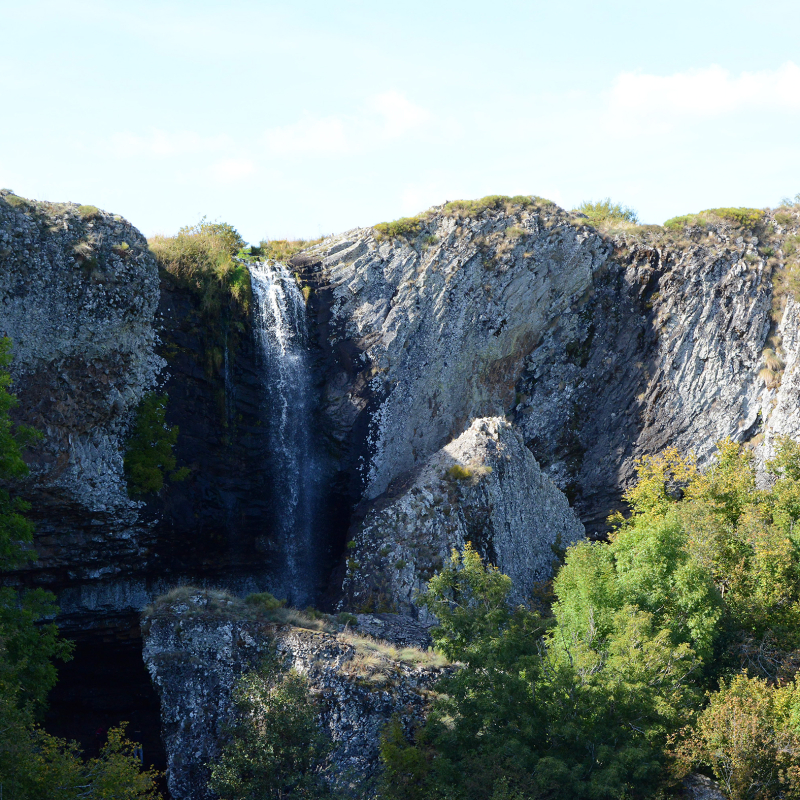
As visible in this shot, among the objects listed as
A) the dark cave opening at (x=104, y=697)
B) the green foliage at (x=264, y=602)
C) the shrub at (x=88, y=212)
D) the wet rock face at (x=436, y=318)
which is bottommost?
the dark cave opening at (x=104, y=697)

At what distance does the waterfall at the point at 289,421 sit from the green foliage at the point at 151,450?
4.76 metres

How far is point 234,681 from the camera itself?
69.5 ft

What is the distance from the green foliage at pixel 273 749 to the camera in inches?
679

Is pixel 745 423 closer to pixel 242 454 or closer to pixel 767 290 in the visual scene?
pixel 767 290

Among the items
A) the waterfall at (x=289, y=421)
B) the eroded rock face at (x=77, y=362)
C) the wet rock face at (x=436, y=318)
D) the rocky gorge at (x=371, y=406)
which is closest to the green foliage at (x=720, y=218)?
the rocky gorge at (x=371, y=406)

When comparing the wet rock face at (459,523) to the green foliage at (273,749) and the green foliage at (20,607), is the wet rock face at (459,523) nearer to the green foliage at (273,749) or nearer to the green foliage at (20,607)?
the green foliage at (20,607)

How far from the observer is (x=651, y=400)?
39.3 metres

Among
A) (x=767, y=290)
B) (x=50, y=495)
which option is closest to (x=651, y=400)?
(x=767, y=290)

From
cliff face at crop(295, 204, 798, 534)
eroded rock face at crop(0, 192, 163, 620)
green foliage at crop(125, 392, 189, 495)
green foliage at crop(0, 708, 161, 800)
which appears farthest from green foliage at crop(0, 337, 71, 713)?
cliff face at crop(295, 204, 798, 534)

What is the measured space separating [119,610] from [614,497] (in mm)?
22465

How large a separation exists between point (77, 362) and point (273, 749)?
617 inches

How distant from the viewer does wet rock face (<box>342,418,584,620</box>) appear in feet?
97.7

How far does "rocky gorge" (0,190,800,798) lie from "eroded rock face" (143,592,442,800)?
2.2 inches

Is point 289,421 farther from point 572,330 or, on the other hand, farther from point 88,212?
point 572,330
